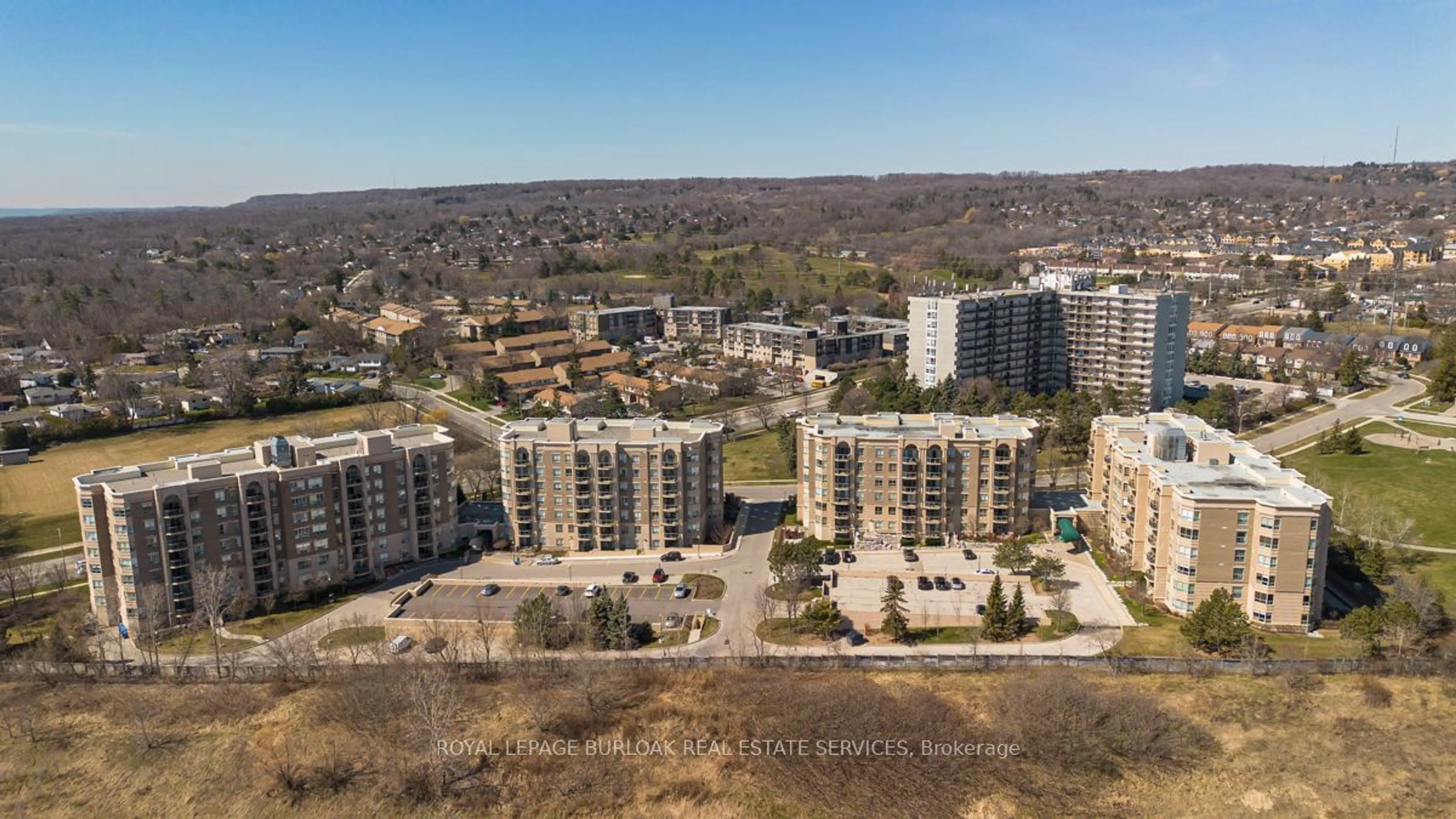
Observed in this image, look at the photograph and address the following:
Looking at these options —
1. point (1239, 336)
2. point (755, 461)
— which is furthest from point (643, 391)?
point (1239, 336)

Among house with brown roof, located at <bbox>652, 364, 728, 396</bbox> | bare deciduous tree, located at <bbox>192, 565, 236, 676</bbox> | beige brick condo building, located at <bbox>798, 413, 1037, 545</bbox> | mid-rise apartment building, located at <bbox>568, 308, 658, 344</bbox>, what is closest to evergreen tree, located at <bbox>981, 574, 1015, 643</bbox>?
beige brick condo building, located at <bbox>798, 413, 1037, 545</bbox>

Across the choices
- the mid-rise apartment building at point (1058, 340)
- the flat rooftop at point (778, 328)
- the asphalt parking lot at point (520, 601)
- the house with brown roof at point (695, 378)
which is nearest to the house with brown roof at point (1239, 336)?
the mid-rise apartment building at point (1058, 340)

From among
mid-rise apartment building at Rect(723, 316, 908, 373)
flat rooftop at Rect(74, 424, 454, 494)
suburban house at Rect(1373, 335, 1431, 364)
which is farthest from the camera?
mid-rise apartment building at Rect(723, 316, 908, 373)

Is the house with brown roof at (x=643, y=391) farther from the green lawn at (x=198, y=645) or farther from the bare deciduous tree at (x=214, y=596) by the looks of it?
the green lawn at (x=198, y=645)

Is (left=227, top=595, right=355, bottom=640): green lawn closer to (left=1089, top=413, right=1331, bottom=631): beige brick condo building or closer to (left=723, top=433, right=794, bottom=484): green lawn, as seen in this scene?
(left=723, top=433, right=794, bottom=484): green lawn

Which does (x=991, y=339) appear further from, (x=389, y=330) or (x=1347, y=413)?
(x=389, y=330)

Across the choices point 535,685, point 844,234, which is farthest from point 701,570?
point 844,234
